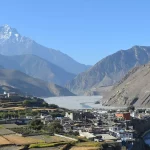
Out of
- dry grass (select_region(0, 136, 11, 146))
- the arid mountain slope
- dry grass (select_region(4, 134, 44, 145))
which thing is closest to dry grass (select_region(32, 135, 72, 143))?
dry grass (select_region(4, 134, 44, 145))

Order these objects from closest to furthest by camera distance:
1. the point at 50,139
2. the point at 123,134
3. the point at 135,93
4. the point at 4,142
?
the point at 4,142, the point at 50,139, the point at 123,134, the point at 135,93

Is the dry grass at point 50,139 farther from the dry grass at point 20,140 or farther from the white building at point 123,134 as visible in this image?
the white building at point 123,134

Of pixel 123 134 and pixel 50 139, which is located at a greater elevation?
pixel 50 139

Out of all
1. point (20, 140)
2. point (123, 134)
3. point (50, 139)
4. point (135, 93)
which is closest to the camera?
point (20, 140)

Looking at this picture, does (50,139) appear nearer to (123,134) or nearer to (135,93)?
(123,134)

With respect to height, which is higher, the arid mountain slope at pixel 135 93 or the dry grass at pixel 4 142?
the arid mountain slope at pixel 135 93

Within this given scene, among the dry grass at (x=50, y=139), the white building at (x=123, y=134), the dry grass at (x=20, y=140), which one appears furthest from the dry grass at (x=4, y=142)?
the white building at (x=123, y=134)

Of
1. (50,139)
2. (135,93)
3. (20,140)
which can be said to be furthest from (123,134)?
(135,93)

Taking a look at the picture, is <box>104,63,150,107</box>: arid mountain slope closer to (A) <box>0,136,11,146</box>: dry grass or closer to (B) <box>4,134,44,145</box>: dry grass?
(B) <box>4,134,44,145</box>: dry grass

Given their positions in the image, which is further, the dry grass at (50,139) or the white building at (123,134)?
the white building at (123,134)

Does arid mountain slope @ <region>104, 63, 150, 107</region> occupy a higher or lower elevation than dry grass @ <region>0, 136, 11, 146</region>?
higher

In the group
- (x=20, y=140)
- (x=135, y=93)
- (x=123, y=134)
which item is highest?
(x=135, y=93)
